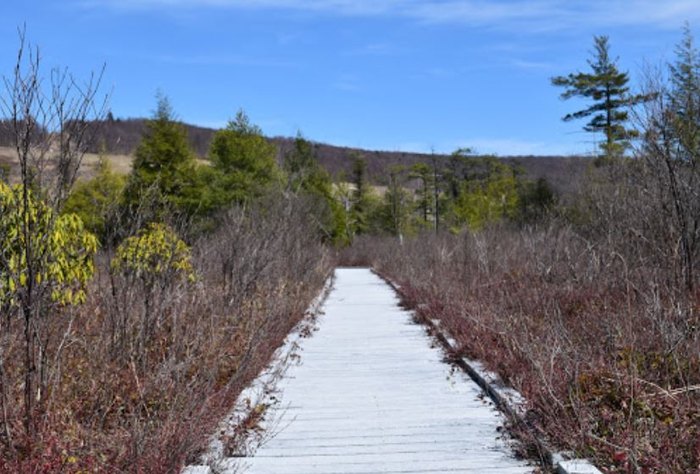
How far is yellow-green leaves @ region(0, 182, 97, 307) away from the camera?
437 centimetres

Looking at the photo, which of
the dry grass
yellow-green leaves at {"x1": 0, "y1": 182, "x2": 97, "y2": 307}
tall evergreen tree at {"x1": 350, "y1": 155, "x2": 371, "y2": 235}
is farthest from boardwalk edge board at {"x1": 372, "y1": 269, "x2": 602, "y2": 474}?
tall evergreen tree at {"x1": 350, "y1": 155, "x2": 371, "y2": 235}

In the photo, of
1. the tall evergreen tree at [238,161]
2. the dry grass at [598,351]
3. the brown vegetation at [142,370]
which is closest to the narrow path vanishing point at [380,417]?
the dry grass at [598,351]

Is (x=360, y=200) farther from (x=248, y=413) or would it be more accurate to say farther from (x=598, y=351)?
(x=248, y=413)

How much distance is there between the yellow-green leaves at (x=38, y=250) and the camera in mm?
4367

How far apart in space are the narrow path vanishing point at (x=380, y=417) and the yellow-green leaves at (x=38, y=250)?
1723mm

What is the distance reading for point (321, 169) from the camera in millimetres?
54812

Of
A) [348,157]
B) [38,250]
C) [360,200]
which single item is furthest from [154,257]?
[348,157]

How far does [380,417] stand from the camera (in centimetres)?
616

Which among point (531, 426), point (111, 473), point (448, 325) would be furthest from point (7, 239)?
point (448, 325)

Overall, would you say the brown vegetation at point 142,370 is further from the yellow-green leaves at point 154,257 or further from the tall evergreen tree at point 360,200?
the tall evergreen tree at point 360,200

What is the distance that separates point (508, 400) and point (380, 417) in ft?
3.31

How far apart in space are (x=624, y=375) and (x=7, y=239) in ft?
16.4

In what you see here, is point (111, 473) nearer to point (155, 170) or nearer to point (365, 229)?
point (155, 170)

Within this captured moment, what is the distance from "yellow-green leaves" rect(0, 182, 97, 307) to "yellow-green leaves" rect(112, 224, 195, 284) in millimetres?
533
